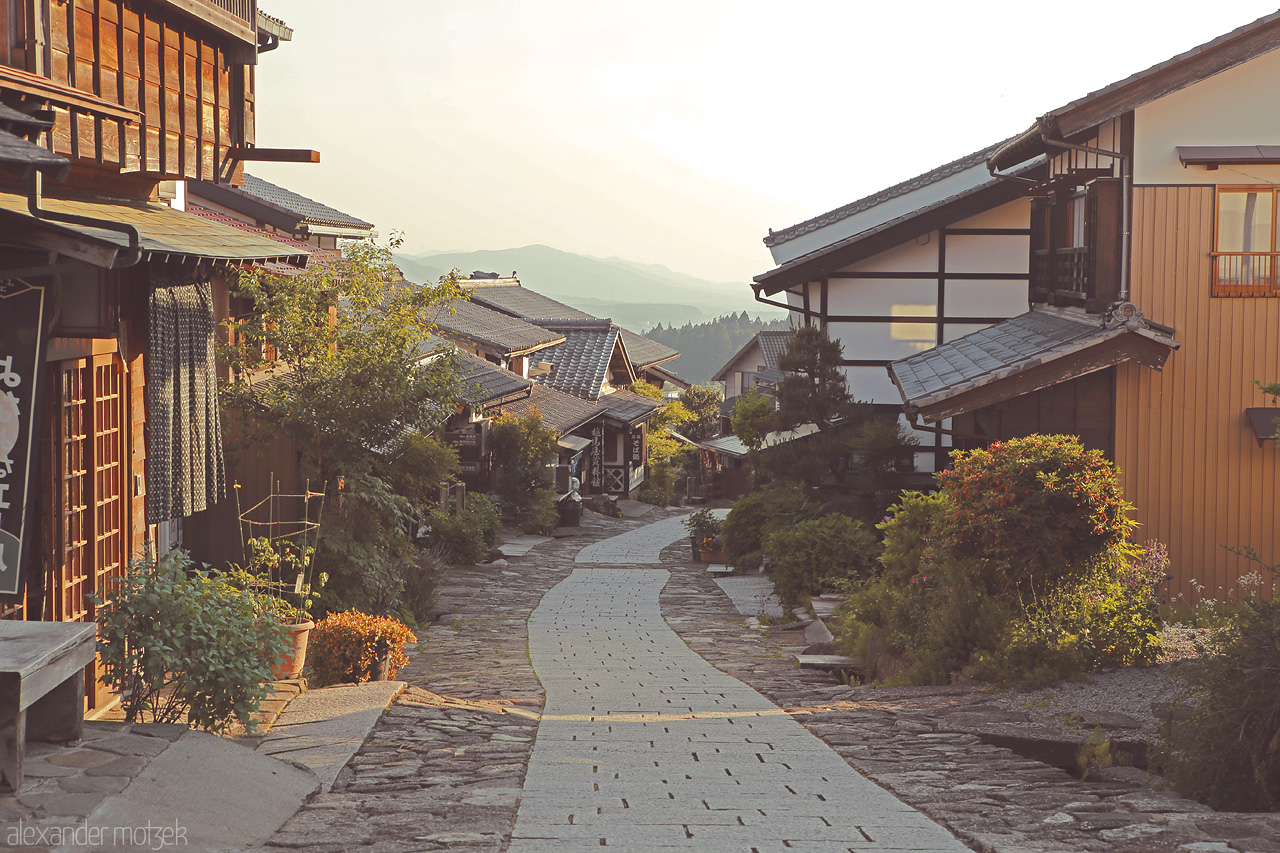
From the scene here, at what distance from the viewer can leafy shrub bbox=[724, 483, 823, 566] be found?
18.1 m

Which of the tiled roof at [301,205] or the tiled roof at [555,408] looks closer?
the tiled roof at [301,205]

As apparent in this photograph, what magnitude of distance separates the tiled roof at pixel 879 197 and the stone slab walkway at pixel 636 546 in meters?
8.56

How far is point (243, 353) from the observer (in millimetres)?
13289

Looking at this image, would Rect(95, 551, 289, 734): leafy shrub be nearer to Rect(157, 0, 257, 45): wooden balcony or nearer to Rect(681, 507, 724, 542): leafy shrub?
Rect(157, 0, 257, 45): wooden balcony

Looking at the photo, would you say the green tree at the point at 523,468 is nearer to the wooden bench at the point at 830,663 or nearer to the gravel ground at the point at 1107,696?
the wooden bench at the point at 830,663

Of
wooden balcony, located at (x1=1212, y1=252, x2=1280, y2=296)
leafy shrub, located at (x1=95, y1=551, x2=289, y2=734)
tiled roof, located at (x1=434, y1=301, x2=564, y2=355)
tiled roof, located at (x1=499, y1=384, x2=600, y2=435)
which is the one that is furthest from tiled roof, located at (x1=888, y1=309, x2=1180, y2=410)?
tiled roof, located at (x1=434, y1=301, x2=564, y2=355)

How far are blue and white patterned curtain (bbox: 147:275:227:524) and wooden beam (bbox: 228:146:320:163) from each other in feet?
9.09

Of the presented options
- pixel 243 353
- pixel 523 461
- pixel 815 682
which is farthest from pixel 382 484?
pixel 523 461

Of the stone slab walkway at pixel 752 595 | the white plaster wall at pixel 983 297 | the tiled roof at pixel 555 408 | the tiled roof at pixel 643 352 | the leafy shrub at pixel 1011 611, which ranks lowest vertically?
the stone slab walkway at pixel 752 595

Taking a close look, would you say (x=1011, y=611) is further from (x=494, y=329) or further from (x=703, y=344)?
(x=703, y=344)

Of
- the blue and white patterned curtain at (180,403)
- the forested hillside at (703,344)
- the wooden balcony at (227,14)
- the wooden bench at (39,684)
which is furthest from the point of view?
the forested hillside at (703,344)

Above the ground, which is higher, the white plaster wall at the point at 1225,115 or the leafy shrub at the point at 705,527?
the white plaster wall at the point at 1225,115

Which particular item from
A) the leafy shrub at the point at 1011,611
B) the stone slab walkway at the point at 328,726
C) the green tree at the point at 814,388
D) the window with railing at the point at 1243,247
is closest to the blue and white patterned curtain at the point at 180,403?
the stone slab walkway at the point at 328,726

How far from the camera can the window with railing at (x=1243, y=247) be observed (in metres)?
13.4
